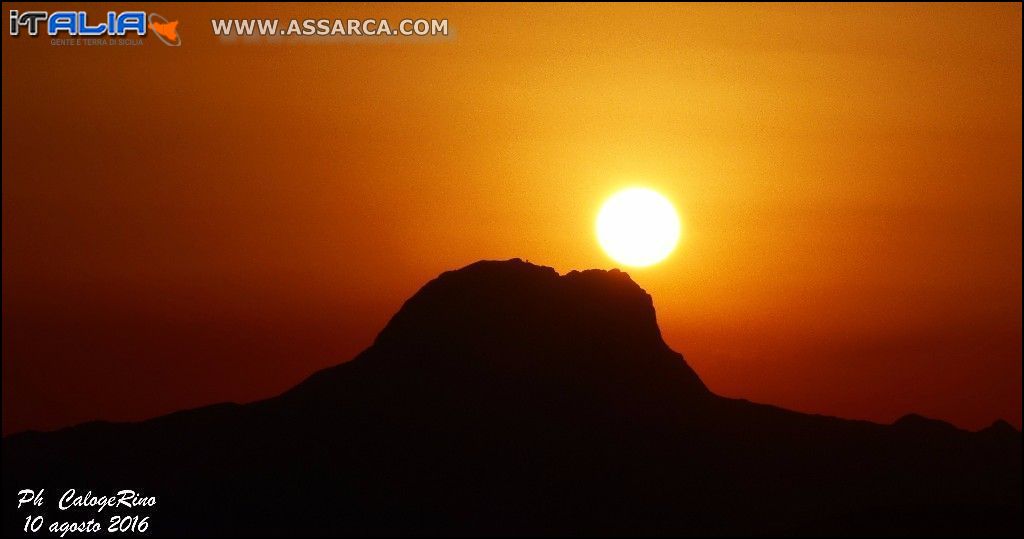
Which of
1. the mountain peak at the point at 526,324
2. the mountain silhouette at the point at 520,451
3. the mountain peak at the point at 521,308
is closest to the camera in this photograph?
the mountain silhouette at the point at 520,451

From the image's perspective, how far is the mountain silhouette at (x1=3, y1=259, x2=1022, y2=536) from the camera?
147 meters

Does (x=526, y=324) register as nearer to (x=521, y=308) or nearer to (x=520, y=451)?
(x=521, y=308)

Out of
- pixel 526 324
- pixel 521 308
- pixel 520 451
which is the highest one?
pixel 521 308

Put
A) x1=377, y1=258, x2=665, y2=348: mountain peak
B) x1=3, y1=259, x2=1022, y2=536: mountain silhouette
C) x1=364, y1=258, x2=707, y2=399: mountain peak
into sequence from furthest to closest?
x1=377, y1=258, x2=665, y2=348: mountain peak < x1=364, y1=258, x2=707, y2=399: mountain peak < x1=3, y1=259, x2=1022, y2=536: mountain silhouette

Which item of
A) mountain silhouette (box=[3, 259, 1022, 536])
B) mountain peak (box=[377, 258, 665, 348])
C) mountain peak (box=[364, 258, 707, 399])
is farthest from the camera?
mountain peak (box=[377, 258, 665, 348])

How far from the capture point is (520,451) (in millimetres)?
157500

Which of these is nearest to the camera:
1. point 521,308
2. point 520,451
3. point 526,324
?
point 520,451

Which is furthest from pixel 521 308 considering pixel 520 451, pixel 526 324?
pixel 520 451

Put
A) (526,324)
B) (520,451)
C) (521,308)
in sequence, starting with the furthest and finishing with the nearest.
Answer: (521,308) < (526,324) < (520,451)

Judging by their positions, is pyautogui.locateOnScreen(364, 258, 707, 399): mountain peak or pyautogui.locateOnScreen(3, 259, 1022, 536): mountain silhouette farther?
pyautogui.locateOnScreen(364, 258, 707, 399): mountain peak

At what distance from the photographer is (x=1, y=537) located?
152 meters

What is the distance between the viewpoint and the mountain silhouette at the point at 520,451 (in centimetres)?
14675

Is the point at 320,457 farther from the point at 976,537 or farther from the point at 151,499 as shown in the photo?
the point at 976,537

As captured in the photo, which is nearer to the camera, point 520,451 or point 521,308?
point 520,451
